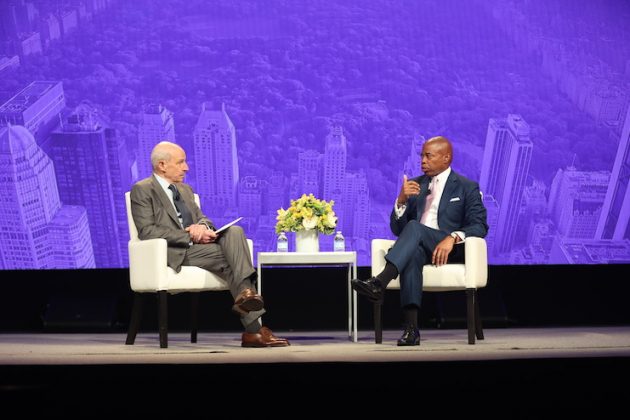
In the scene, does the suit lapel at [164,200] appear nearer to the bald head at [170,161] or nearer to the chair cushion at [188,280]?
the bald head at [170,161]

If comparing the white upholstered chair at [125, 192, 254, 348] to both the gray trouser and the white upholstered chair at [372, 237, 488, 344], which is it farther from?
the white upholstered chair at [372, 237, 488, 344]

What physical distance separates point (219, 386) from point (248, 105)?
3.93 meters

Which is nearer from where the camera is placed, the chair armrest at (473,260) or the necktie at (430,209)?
the chair armrest at (473,260)

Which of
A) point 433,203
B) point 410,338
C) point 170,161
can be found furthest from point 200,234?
point 433,203

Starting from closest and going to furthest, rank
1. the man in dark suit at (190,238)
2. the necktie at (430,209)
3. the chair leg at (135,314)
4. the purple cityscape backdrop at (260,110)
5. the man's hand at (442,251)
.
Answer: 1. the man in dark suit at (190,238)
2. the man's hand at (442,251)
3. the chair leg at (135,314)
4. the necktie at (430,209)
5. the purple cityscape backdrop at (260,110)

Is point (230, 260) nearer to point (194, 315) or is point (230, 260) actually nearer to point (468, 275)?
point (194, 315)

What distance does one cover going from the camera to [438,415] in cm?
259

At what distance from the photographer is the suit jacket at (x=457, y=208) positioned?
16.8 ft

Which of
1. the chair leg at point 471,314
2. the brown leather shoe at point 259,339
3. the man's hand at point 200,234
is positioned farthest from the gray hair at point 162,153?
the chair leg at point 471,314

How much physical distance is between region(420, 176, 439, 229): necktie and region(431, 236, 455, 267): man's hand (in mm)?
323

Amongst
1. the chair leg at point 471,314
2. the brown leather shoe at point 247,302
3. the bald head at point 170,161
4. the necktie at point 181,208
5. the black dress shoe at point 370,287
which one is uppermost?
the bald head at point 170,161

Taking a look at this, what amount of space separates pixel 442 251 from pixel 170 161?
159 centimetres

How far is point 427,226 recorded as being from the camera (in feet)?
16.7

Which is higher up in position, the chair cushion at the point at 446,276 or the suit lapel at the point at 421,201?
the suit lapel at the point at 421,201
